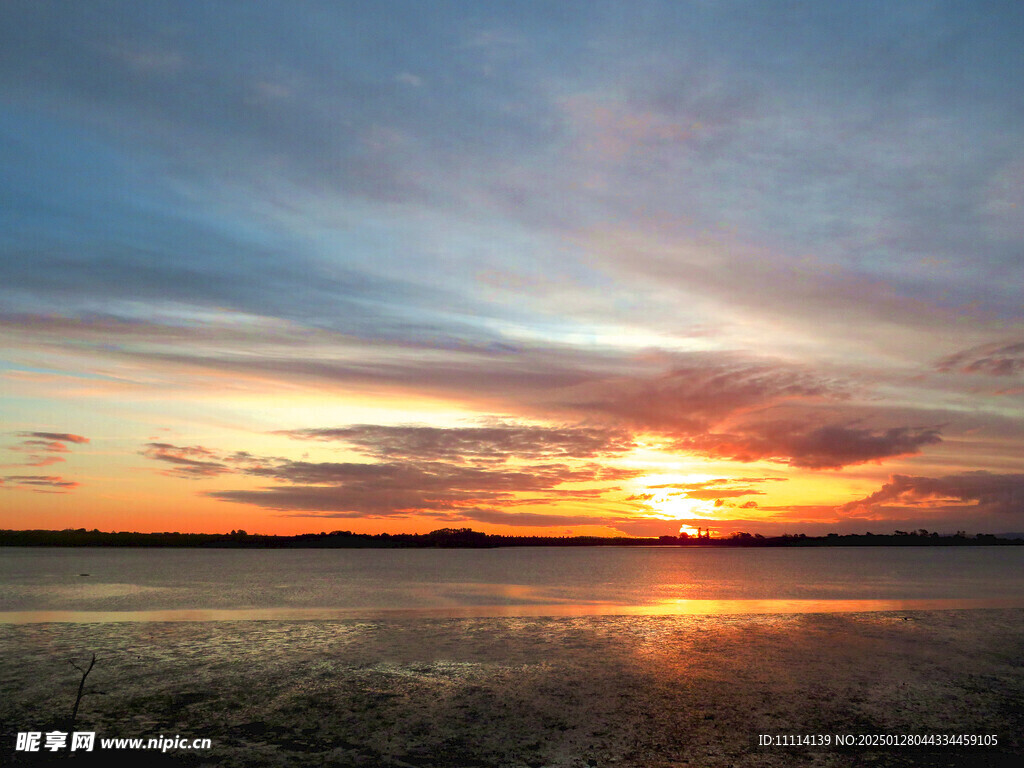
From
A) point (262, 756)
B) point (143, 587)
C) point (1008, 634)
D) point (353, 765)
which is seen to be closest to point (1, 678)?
point (262, 756)

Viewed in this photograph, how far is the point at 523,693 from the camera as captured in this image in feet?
54.3

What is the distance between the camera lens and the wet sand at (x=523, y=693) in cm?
1260

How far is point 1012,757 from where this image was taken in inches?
486

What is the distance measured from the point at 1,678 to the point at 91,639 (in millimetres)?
6486

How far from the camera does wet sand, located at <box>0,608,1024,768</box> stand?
1260cm

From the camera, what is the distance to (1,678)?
57.6ft

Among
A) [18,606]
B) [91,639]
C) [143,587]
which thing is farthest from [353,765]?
[143,587]

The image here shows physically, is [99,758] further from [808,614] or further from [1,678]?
[808,614]

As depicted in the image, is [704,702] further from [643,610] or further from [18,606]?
[18,606]

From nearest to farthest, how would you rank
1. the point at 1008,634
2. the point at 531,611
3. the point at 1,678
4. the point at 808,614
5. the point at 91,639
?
the point at 1,678 < the point at 91,639 < the point at 1008,634 < the point at 808,614 < the point at 531,611

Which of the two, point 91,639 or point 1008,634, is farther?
point 1008,634

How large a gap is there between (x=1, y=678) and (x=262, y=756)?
986 cm

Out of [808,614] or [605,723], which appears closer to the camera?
[605,723]

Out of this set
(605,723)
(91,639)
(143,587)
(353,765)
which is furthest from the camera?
(143,587)
